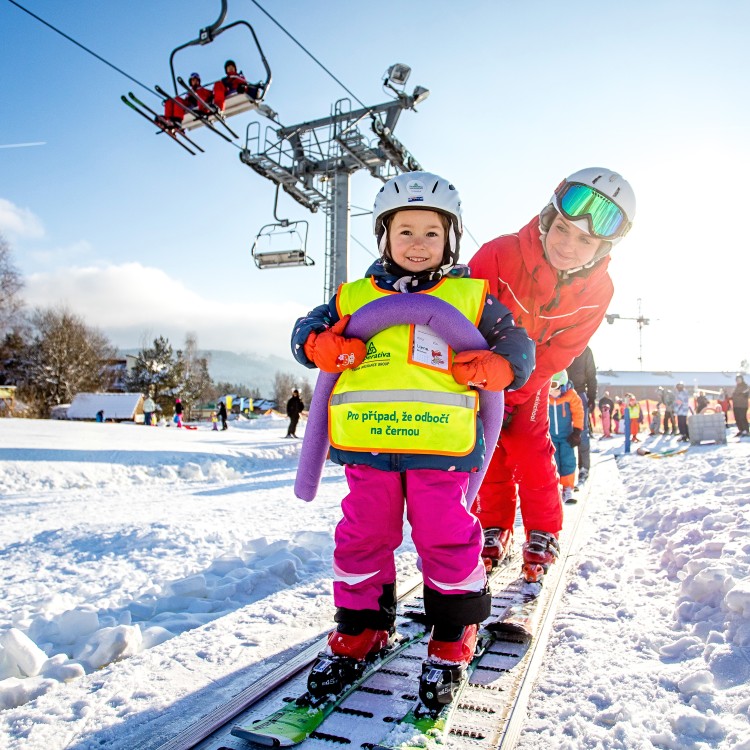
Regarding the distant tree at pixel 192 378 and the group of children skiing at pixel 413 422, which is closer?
the group of children skiing at pixel 413 422

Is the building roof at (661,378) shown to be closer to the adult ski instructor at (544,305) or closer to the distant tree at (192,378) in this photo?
the distant tree at (192,378)

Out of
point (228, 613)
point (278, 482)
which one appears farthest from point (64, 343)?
point (228, 613)

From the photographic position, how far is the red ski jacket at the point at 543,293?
2.82m

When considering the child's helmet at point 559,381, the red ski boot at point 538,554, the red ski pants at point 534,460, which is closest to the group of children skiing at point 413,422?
the red ski pants at point 534,460

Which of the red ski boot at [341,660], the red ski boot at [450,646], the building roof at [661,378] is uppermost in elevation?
the building roof at [661,378]

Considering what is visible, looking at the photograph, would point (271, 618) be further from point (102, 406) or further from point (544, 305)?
point (102, 406)

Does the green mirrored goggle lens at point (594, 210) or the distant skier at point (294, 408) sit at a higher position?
the green mirrored goggle lens at point (594, 210)

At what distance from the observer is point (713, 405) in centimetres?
2377

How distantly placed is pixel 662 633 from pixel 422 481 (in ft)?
4.27

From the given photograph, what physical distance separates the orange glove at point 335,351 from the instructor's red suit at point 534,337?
112cm

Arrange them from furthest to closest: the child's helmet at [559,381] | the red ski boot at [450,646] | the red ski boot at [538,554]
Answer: the child's helmet at [559,381], the red ski boot at [538,554], the red ski boot at [450,646]

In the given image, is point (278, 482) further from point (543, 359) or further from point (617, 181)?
point (617, 181)

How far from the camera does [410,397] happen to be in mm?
1956

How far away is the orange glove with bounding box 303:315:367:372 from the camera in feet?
6.62
